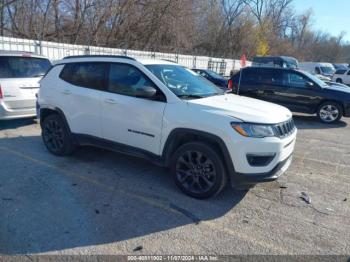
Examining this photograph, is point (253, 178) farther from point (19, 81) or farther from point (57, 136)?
point (19, 81)

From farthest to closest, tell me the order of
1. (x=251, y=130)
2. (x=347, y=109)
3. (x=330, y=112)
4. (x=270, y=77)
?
1. (x=270, y=77)
2. (x=330, y=112)
3. (x=347, y=109)
4. (x=251, y=130)

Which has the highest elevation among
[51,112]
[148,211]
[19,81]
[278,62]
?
[278,62]

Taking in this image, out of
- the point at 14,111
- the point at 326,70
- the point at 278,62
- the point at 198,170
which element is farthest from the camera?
the point at 326,70

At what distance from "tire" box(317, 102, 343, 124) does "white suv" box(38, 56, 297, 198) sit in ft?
20.3

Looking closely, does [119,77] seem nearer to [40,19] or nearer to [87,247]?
[87,247]

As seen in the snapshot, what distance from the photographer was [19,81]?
6609 millimetres

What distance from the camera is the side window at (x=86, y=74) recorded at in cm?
461

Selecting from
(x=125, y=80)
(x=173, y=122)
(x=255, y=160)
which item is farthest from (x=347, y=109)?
(x=125, y=80)

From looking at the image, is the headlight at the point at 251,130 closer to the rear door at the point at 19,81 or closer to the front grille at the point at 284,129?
the front grille at the point at 284,129

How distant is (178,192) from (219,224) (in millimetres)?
875

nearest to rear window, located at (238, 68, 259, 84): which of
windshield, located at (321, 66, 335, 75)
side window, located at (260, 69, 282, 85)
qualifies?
side window, located at (260, 69, 282, 85)

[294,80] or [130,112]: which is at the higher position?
[294,80]

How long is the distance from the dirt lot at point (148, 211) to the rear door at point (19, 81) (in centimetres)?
164

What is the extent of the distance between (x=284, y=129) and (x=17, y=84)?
577 cm
